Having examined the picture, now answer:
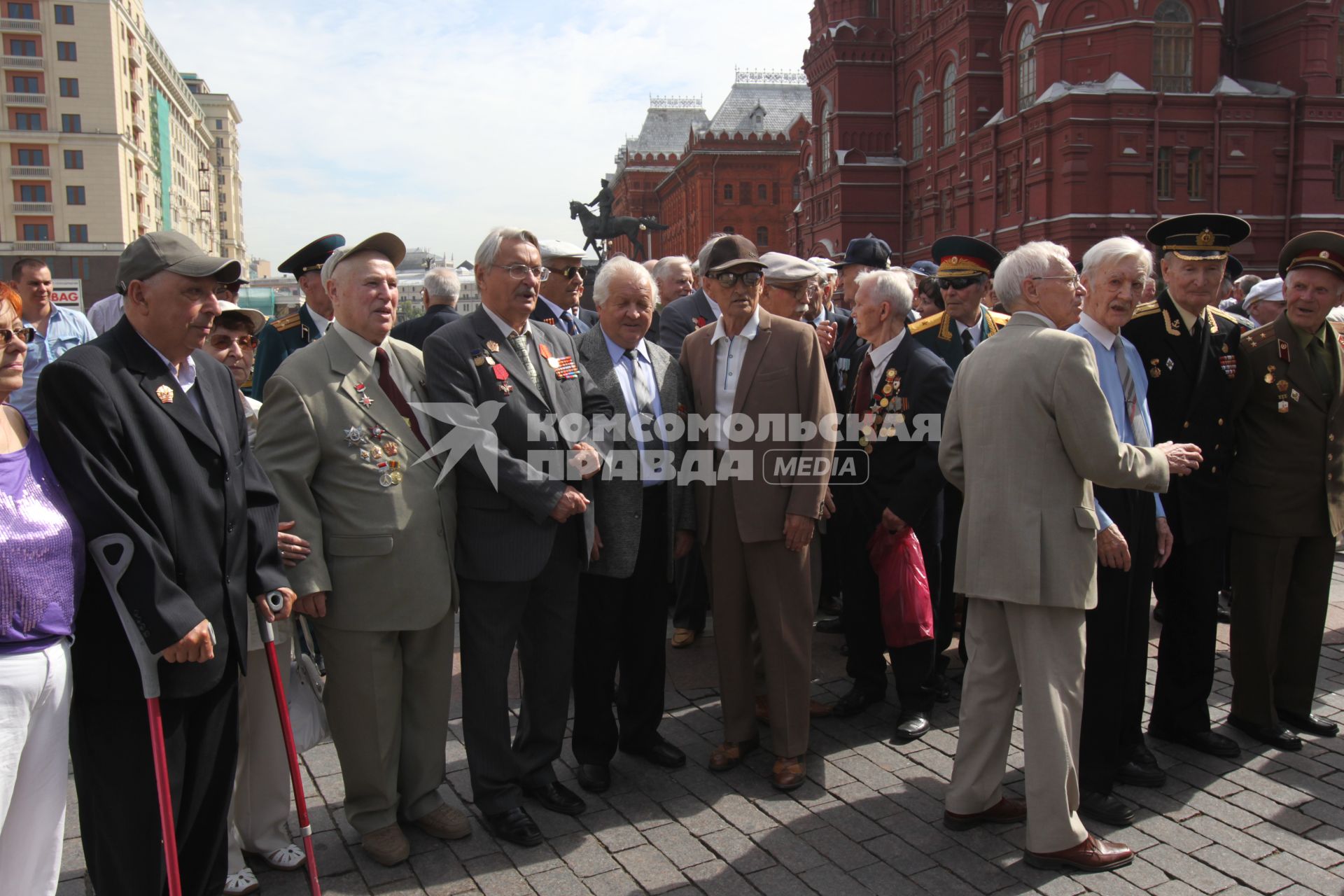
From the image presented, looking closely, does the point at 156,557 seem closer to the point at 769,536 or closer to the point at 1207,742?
the point at 769,536

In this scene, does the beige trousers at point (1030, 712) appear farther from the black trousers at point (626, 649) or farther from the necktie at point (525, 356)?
the necktie at point (525, 356)

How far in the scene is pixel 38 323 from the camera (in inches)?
235

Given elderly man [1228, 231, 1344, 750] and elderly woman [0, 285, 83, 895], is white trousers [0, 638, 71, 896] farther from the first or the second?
elderly man [1228, 231, 1344, 750]

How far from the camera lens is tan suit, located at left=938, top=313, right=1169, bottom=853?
3240 millimetres

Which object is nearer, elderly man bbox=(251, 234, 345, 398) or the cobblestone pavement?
the cobblestone pavement

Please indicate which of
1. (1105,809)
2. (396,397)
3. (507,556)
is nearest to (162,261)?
(396,397)

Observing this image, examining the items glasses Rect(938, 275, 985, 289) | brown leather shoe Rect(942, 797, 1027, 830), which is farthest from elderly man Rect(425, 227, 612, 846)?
glasses Rect(938, 275, 985, 289)

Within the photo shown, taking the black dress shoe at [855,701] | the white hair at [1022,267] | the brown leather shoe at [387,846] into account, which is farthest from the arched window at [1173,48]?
the brown leather shoe at [387,846]

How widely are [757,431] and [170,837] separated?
2509mm

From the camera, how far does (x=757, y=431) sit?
398 cm

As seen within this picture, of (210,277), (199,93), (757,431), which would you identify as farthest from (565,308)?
(199,93)

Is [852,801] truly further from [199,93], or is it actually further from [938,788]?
[199,93]

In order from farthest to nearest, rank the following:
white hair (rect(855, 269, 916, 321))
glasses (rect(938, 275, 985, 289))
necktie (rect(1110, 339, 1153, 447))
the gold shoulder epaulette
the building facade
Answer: the building facade, the gold shoulder epaulette, glasses (rect(938, 275, 985, 289)), white hair (rect(855, 269, 916, 321)), necktie (rect(1110, 339, 1153, 447))

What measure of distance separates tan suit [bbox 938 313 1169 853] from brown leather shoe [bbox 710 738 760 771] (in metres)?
0.97
